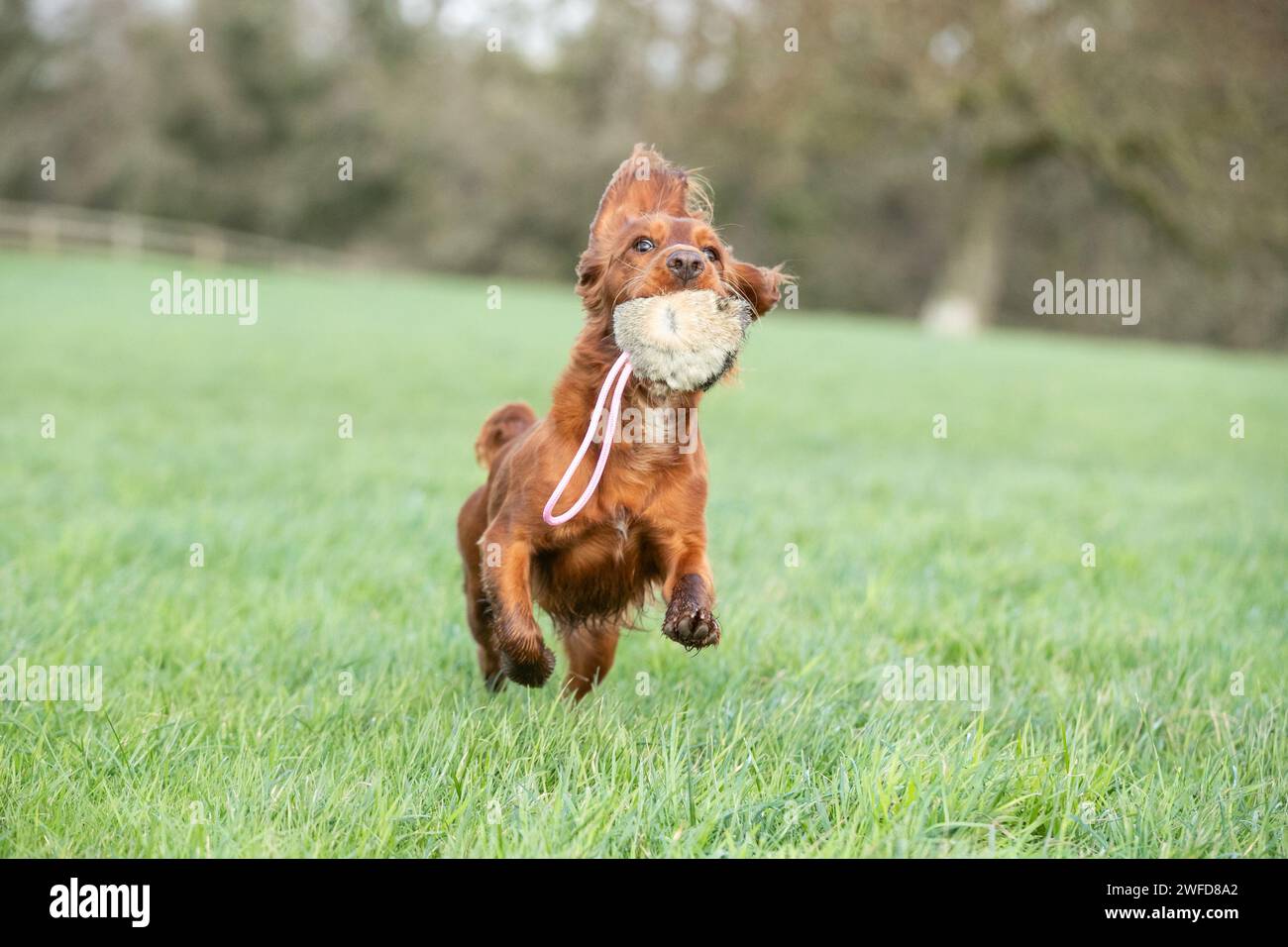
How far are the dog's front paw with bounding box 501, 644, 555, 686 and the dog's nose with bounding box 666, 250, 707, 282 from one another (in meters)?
0.94

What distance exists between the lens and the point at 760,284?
300 centimetres

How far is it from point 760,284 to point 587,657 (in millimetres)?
1174

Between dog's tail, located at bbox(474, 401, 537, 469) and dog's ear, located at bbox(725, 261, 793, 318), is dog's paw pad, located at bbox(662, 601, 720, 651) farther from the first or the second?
dog's tail, located at bbox(474, 401, 537, 469)

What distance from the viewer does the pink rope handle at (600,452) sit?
271 cm

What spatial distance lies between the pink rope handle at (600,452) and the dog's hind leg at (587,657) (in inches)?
24.9

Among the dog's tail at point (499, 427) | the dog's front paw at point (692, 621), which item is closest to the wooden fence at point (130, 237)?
the dog's tail at point (499, 427)

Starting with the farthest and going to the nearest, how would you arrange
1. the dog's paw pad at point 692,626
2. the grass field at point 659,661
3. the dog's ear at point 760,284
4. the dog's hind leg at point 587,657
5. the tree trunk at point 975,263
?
the tree trunk at point 975,263, the dog's hind leg at point 587,657, the dog's ear at point 760,284, the dog's paw pad at point 692,626, the grass field at point 659,661

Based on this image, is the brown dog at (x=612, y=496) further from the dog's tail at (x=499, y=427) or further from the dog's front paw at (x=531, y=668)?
the dog's tail at (x=499, y=427)

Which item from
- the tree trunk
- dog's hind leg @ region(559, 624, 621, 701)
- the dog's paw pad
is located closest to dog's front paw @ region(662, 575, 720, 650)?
the dog's paw pad
